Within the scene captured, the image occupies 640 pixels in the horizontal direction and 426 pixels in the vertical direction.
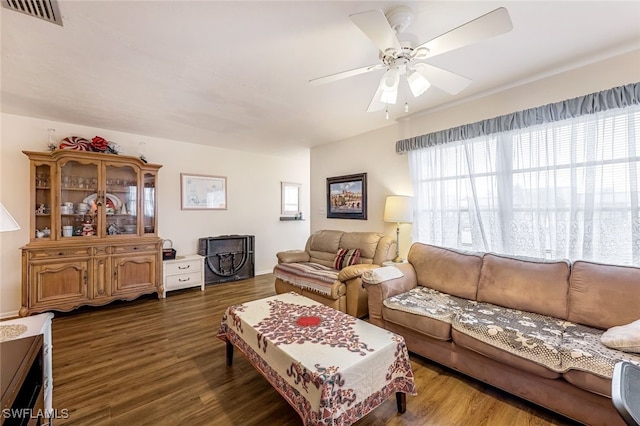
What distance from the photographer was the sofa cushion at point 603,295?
1776 millimetres

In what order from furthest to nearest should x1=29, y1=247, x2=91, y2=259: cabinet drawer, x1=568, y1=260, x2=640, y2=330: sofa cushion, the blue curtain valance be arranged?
1. x1=29, y1=247, x2=91, y2=259: cabinet drawer
2. the blue curtain valance
3. x1=568, y1=260, x2=640, y2=330: sofa cushion

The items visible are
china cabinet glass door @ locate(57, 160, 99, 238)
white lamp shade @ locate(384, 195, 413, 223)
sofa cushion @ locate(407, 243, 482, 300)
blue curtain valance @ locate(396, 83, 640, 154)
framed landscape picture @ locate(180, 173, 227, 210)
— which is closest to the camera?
blue curtain valance @ locate(396, 83, 640, 154)

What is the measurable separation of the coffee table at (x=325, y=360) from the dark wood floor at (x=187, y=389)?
251 millimetres

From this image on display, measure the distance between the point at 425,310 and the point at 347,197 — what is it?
243 cm

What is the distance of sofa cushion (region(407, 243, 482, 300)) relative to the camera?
8.27 feet

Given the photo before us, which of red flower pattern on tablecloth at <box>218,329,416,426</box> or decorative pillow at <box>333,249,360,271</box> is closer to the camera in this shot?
red flower pattern on tablecloth at <box>218,329,416,426</box>

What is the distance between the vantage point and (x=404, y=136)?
3551 mm

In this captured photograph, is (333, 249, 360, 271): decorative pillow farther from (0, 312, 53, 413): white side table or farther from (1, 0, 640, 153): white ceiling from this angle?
(0, 312, 53, 413): white side table

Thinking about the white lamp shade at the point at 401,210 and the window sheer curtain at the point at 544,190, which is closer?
the window sheer curtain at the point at 544,190

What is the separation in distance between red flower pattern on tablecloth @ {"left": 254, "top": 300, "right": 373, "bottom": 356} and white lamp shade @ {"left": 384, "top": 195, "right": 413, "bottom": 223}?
5.07 feet

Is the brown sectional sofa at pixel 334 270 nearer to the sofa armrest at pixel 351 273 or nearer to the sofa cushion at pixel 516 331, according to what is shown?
the sofa armrest at pixel 351 273

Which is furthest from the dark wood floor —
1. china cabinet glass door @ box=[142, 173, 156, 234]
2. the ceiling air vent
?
the ceiling air vent

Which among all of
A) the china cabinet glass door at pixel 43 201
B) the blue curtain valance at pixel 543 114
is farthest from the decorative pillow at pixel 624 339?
the china cabinet glass door at pixel 43 201

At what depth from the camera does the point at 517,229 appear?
254 centimetres
